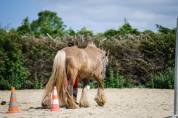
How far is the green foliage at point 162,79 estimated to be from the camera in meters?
22.8

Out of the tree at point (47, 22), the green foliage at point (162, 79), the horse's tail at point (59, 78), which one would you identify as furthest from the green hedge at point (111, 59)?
the tree at point (47, 22)

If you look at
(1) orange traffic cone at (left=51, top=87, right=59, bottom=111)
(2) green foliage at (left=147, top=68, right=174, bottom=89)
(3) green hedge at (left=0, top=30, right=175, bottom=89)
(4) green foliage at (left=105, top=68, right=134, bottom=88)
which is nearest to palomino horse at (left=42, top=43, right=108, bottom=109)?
(1) orange traffic cone at (left=51, top=87, right=59, bottom=111)

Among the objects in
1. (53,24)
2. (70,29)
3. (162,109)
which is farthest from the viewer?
(53,24)

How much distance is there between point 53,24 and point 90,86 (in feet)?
79.8

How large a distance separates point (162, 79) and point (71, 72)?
10.4 meters

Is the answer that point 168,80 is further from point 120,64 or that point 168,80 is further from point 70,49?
point 70,49

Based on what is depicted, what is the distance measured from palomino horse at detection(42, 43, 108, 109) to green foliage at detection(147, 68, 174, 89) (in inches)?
346

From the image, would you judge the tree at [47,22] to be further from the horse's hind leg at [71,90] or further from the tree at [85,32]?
the horse's hind leg at [71,90]

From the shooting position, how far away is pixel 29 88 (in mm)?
23297

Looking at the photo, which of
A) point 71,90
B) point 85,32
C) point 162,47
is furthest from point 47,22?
point 71,90

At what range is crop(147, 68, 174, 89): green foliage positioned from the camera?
898 inches

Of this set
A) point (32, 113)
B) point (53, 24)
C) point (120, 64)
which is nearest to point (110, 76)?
point (120, 64)

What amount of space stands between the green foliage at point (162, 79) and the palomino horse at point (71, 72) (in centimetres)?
879

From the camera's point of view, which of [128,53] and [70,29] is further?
[70,29]
